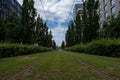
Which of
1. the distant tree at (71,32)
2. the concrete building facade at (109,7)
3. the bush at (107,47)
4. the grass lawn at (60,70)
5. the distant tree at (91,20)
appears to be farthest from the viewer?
the distant tree at (71,32)

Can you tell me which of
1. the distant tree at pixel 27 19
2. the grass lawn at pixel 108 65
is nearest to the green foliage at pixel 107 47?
the grass lawn at pixel 108 65

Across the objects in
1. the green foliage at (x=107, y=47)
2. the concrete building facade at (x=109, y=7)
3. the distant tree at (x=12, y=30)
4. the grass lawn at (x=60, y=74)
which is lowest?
the grass lawn at (x=60, y=74)

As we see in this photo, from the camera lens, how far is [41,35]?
79.6m

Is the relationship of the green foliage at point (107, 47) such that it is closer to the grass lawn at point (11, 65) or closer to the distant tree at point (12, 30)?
the grass lawn at point (11, 65)

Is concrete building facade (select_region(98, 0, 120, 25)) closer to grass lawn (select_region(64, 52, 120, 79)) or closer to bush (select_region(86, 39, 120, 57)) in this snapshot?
bush (select_region(86, 39, 120, 57))

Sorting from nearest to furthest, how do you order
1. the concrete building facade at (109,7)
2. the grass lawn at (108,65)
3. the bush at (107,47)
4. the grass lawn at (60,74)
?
the grass lawn at (60,74) → the grass lawn at (108,65) → the bush at (107,47) → the concrete building facade at (109,7)

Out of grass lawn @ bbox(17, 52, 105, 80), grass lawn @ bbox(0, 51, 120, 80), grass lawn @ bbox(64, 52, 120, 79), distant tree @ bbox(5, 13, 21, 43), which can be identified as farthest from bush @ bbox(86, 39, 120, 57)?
distant tree @ bbox(5, 13, 21, 43)

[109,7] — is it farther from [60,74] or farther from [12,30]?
[60,74]

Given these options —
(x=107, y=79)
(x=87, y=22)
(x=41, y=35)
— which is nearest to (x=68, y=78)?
(x=107, y=79)

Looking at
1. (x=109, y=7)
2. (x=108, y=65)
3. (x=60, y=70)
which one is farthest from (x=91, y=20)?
(x=60, y=70)

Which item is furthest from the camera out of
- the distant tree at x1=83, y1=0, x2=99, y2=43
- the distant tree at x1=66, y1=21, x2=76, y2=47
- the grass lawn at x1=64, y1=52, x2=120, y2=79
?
the distant tree at x1=66, y1=21, x2=76, y2=47

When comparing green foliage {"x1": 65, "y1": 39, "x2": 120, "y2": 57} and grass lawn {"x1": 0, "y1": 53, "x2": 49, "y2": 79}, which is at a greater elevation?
green foliage {"x1": 65, "y1": 39, "x2": 120, "y2": 57}

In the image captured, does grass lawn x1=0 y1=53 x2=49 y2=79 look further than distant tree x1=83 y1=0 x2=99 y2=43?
No

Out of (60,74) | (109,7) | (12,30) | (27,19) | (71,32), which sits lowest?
(60,74)
